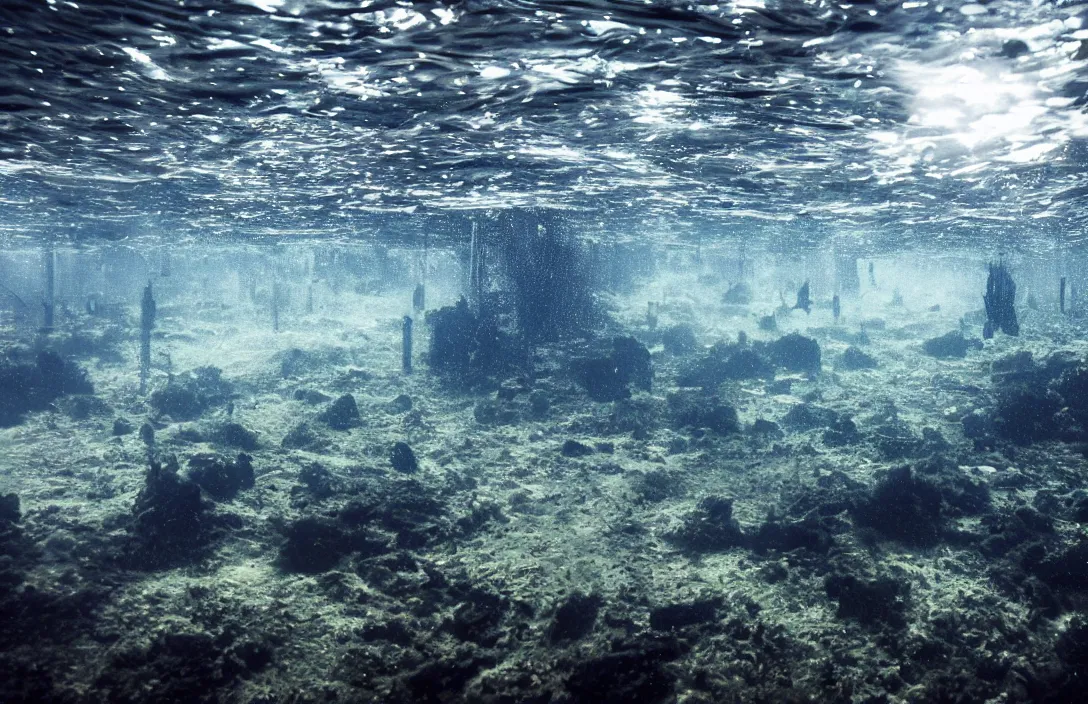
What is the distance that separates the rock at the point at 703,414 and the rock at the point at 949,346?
19.8 m

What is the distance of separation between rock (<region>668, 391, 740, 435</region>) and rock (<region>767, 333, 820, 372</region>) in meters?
10.7

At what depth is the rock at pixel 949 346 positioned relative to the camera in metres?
34.5

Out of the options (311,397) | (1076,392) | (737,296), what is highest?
(737,296)

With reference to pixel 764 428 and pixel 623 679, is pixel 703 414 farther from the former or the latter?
pixel 623 679

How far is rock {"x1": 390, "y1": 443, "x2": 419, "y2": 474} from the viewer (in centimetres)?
1830

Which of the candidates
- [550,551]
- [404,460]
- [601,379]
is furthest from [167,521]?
[601,379]

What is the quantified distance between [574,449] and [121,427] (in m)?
16.2

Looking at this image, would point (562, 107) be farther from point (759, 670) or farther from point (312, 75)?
point (759, 670)

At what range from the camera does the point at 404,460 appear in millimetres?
18375

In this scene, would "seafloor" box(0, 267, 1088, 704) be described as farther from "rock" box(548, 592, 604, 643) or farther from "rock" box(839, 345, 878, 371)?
"rock" box(839, 345, 878, 371)

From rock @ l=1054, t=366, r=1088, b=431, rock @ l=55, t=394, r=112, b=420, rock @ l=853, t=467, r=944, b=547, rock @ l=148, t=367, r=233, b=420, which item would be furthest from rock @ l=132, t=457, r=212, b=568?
rock @ l=1054, t=366, r=1088, b=431

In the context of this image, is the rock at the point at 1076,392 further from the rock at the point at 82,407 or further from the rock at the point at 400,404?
the rock at the point at 82,407

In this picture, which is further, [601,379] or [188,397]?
[601,379]

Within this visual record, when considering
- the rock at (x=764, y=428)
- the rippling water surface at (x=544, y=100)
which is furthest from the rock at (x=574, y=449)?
the rippling water surface at (x=544, y=100)
